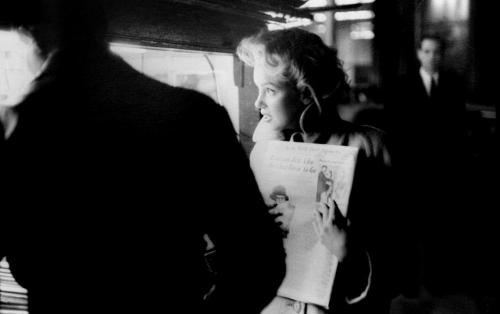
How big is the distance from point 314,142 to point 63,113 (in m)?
1.03

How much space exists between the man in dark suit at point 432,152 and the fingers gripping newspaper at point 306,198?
29cm

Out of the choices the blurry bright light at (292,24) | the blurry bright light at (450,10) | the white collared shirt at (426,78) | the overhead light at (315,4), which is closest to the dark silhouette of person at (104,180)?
the blurry bright light at (292,24)

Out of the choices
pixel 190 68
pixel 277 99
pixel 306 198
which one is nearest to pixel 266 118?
pixel 277 99

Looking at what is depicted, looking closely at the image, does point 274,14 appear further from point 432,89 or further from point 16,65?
point 16,65

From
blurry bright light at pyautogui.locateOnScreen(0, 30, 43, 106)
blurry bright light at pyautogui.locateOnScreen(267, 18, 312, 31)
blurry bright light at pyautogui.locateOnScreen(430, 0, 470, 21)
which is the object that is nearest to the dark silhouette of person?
blurry bright light at pyautogui.locateOnScreen(0, 30, 43, 106)

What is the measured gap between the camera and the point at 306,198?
170 cm

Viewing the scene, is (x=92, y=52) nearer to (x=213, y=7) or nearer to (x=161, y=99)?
(x=161, y=99)

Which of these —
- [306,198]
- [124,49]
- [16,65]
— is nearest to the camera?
[16,65]

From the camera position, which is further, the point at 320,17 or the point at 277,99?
the point at 320,17

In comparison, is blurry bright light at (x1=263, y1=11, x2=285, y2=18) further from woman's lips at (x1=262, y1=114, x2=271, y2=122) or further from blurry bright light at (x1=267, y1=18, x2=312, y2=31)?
woman's lips at (x1=262, y1=114, x2=271, y2=122)

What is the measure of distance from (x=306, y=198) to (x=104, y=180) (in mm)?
830

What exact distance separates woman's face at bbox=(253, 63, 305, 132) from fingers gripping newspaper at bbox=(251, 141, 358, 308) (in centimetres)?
11

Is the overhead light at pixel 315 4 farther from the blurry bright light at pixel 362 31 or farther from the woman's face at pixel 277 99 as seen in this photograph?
the woman's face at pixel 277 99

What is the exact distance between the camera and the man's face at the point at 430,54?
1.74 metres
